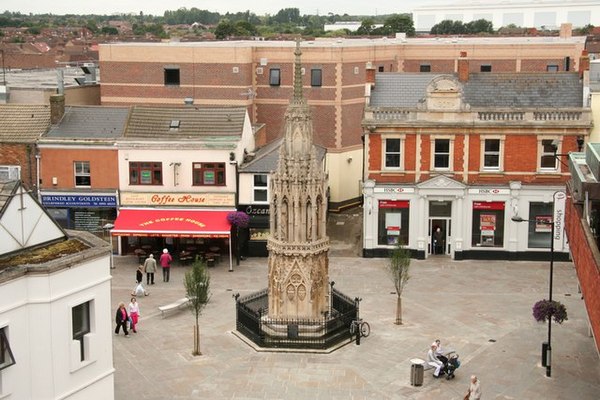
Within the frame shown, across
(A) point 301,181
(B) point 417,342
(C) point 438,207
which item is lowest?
(B) point 417,342

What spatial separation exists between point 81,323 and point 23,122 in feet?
88.4

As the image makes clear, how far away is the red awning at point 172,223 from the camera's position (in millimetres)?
38219

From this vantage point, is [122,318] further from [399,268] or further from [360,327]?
[399,268]

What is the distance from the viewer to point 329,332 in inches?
1131

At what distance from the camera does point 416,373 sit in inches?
997

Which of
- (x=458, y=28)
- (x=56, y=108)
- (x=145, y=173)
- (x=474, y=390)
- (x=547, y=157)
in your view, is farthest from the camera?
(x=458, y=28)

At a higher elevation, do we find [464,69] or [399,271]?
[464,69]

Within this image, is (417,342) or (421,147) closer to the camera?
(417,342)

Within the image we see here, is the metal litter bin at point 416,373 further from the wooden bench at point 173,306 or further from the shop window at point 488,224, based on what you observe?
the shop window at point 488,224

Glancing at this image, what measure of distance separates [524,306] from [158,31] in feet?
569

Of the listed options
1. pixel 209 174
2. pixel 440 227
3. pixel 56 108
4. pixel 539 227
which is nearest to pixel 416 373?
pixel 440 227

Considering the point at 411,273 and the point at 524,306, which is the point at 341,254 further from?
the point at 524,306

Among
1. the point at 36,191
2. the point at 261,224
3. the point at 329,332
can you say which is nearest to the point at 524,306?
the point at 329,332

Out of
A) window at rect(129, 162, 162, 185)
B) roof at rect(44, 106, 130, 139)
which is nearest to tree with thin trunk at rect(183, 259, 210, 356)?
window at rect(129, 162, 162, 185)
